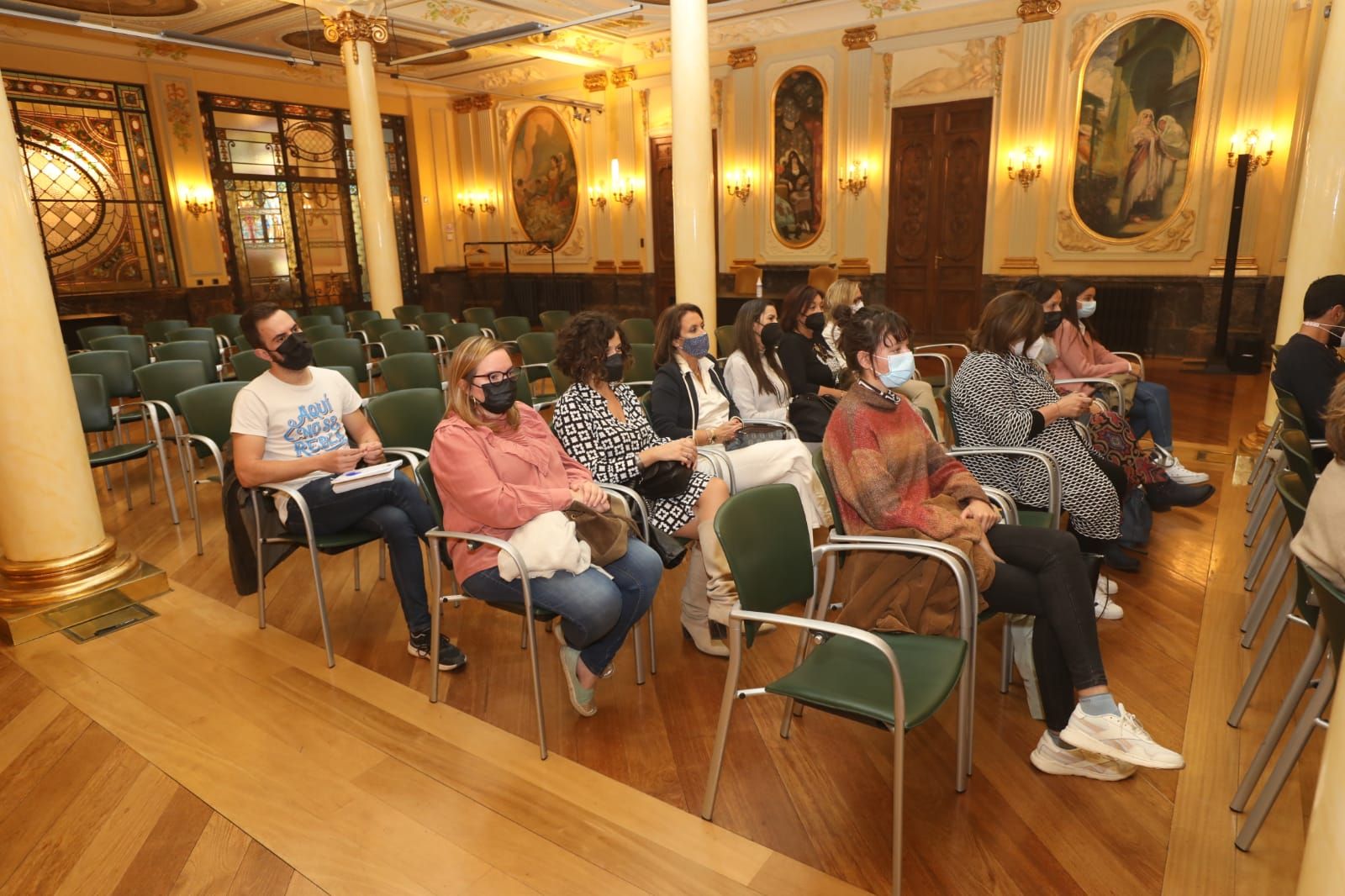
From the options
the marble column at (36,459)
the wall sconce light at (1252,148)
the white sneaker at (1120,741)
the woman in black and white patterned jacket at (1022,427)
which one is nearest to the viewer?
the white sneaker at (1120,741)

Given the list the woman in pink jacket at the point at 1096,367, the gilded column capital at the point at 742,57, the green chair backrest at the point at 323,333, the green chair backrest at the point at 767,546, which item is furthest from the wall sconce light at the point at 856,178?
the green chair backrest at the point at 767,546

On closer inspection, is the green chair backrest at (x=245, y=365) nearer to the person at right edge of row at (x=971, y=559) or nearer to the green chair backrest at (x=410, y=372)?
the green chair backrest at (x=410, y=372)

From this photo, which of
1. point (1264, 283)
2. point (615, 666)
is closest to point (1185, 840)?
point (615, 666)

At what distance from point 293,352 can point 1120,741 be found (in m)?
3.06

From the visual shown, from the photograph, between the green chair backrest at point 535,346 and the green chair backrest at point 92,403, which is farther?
the green chair backrest at point 535,346

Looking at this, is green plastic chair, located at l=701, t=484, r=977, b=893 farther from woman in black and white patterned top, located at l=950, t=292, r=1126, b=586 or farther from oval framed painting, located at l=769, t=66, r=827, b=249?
oval framed painting, located at l=769, t=66, r=827, b=249

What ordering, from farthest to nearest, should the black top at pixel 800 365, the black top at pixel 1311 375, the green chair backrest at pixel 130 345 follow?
the green chair backrest at pixel 130 345 → the black top at pixel 800 365 → the black top at pixel 1311 375

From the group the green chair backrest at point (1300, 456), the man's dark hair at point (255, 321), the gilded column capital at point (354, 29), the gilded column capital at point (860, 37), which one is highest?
the gilded column capital at point (860, 37)

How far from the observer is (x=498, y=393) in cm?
275

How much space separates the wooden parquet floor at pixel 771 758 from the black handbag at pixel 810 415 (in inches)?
46.0

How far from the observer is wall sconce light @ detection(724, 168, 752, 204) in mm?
12148


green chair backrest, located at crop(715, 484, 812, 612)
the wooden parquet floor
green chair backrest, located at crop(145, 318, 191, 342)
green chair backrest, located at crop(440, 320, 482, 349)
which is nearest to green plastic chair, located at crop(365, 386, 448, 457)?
the wooden parquet floor

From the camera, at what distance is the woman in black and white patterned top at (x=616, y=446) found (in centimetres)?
316

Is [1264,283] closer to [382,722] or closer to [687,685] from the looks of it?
[687,685]
